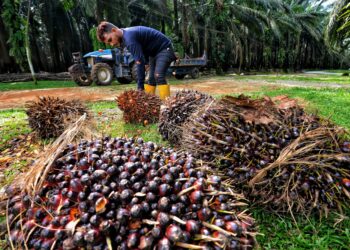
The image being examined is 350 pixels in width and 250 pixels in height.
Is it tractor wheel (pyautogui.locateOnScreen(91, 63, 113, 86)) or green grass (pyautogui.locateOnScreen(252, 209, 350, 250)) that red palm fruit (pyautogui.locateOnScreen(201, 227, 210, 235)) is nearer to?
green grass (pyautogui.locateOnScreen(252, 209, 350, 250))

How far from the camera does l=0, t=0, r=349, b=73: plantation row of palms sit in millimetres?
15344

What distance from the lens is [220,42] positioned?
21.3m

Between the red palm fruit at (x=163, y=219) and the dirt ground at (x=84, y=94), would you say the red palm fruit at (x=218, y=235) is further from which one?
the dirt ground at (x=84, y=94)

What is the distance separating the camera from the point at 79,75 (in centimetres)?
1125

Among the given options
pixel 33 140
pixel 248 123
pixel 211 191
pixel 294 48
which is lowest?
pixel 33 140

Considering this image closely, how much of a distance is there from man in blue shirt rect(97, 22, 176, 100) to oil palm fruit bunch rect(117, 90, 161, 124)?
1.60 feet

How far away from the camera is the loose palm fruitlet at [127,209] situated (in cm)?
81

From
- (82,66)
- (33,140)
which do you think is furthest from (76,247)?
(82,66)

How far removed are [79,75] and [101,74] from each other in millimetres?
1337

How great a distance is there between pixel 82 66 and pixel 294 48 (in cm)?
2729

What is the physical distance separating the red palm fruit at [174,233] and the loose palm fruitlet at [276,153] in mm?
673

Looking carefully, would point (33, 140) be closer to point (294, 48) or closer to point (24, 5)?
point (24, 5)

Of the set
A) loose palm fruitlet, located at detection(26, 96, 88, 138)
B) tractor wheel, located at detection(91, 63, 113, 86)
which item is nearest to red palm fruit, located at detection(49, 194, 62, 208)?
loose palm fruitlet, located at detection(26, 96, 88, 138)

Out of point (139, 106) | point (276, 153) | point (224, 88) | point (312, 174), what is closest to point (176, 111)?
point (139, 106)
